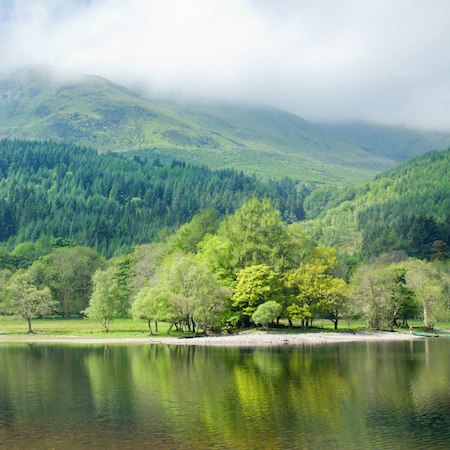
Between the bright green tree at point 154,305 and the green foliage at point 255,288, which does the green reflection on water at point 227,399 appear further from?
the green foliage at point 255,288

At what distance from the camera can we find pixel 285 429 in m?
48.3

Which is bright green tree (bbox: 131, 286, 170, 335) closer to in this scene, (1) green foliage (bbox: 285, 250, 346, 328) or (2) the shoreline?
(2) the shoreline

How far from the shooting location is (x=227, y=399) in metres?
60.4

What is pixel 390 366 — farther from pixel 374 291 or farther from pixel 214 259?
pixel 214 259

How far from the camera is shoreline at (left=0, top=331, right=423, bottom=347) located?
369ft

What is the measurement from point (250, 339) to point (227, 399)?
182ft

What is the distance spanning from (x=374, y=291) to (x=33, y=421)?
3582 inches

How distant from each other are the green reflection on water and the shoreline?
15.2 m

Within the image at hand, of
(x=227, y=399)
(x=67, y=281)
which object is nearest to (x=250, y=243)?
(x=67, y=281)

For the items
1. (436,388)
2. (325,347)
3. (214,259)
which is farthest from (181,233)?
(436,388)

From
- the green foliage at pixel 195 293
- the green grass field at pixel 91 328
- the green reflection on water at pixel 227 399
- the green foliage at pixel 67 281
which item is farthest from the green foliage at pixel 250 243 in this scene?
the green foliage at pixel 67 281

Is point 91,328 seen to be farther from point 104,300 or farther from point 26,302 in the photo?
point 26,302

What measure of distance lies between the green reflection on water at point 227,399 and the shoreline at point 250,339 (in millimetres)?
15151

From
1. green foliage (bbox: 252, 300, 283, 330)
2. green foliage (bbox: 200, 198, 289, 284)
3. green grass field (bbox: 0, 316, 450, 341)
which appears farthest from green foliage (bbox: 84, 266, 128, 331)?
green foliage (bbox: 252, 300, 283, 330)
